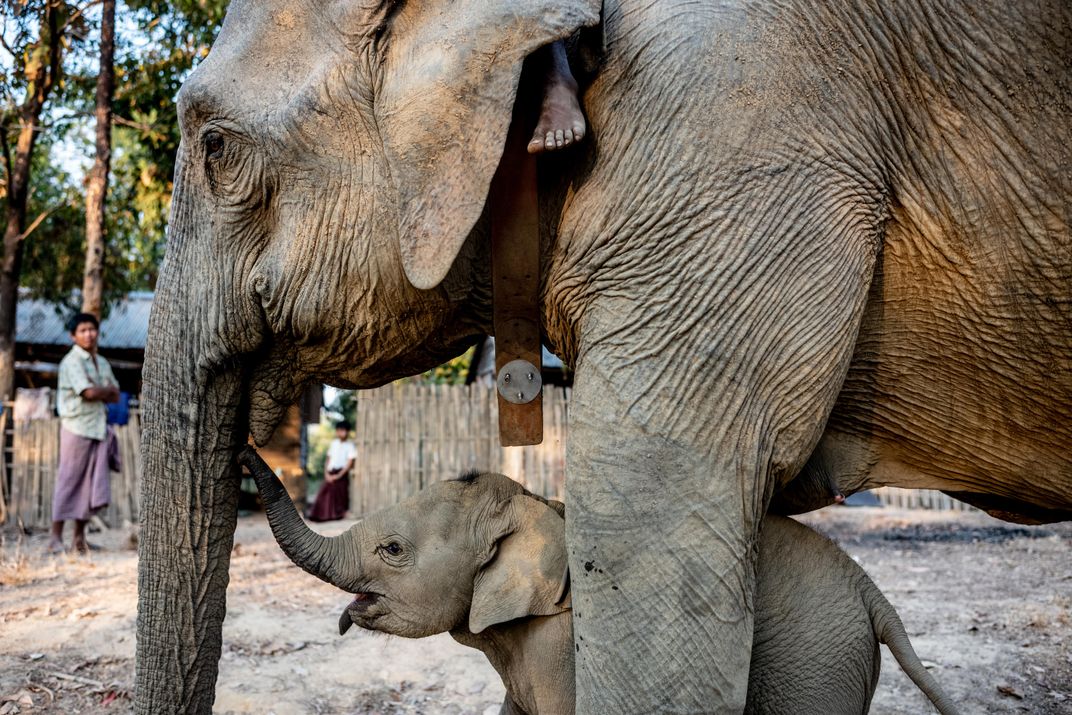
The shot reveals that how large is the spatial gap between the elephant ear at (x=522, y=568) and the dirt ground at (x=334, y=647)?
143 centimetres

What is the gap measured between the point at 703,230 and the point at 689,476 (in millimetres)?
519

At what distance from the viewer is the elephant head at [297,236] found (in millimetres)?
2186

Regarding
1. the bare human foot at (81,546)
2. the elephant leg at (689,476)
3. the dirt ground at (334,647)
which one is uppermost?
the elephant leg at (689,476)

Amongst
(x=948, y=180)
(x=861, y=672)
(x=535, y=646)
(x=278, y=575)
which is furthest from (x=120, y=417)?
(x=948, y=180)

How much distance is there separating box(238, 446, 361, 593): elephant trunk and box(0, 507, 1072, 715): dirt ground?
1.46 meters

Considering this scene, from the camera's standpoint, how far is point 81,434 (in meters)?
9.38

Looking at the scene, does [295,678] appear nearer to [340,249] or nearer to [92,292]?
[340,249]

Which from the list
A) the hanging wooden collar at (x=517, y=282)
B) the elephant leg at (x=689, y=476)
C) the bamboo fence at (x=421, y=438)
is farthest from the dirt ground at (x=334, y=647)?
the bamboo fence at (x=421, y=438)

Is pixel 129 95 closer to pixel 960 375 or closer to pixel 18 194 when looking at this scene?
pixel 18 194

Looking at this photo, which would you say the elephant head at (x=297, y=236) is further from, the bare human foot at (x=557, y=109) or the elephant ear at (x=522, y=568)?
the elephant ear at (x=522, y=568)

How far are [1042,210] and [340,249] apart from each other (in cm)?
160

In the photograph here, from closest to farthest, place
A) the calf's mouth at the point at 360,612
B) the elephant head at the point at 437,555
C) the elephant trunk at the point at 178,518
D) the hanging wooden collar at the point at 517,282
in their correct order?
the hanging wooden collar at the point at 517,282, the elephant trunk at the point at 178,518, the elephant head at the point at 437,555, the calf's mouth at the point at 360,612

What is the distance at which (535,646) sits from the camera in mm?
3168

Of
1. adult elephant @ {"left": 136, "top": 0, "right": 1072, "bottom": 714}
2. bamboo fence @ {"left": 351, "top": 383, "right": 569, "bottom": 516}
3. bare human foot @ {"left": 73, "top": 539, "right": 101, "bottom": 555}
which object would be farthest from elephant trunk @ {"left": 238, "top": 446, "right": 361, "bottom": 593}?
bamboo fence @ {"left": 351, "top": 383, "right": 569, "bottom": 516}
